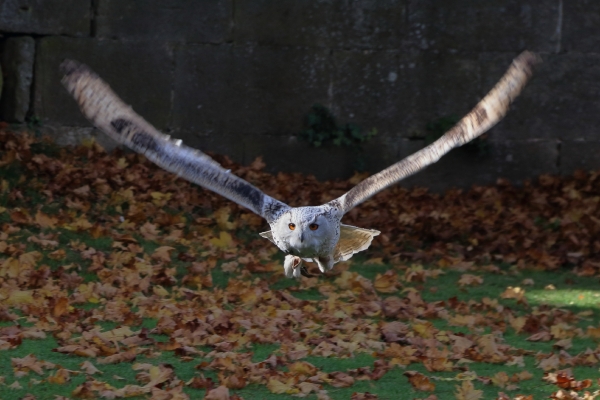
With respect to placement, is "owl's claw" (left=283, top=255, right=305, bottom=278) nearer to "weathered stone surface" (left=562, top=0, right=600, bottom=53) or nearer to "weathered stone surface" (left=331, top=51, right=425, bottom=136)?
"weathered stone surface" (left=331, top=51, right=425, bottom=136)

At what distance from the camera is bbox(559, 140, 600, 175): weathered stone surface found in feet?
37.4

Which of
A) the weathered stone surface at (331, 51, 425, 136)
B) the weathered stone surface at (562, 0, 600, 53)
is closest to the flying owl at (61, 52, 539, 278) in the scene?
the weathered stone surface at (331, 51, 425, 136)

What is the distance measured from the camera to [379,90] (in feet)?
36.7

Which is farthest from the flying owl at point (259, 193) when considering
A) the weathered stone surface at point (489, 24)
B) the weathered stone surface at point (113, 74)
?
the weathered stone surface at point (489, 24)

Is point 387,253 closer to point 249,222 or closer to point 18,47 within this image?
point 249,222

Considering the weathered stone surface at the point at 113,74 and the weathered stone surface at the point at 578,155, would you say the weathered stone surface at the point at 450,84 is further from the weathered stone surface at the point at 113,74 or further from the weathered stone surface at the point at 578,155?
the weathered stone surface at the point at 113,74

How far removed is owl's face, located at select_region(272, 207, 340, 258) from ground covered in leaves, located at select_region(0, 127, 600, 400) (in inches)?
24.6

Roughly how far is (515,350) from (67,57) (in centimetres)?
652

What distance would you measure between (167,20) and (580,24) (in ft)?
15.9

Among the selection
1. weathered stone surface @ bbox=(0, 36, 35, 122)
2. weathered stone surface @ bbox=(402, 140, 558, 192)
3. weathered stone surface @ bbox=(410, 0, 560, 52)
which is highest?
weathered stone surface @ bbox=(410, 0, 560, 52)

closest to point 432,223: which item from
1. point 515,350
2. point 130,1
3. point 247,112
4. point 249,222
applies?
point 249,222

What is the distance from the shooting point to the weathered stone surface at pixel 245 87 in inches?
430

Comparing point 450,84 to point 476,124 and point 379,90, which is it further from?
point 476,124

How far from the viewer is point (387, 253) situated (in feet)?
30.0
